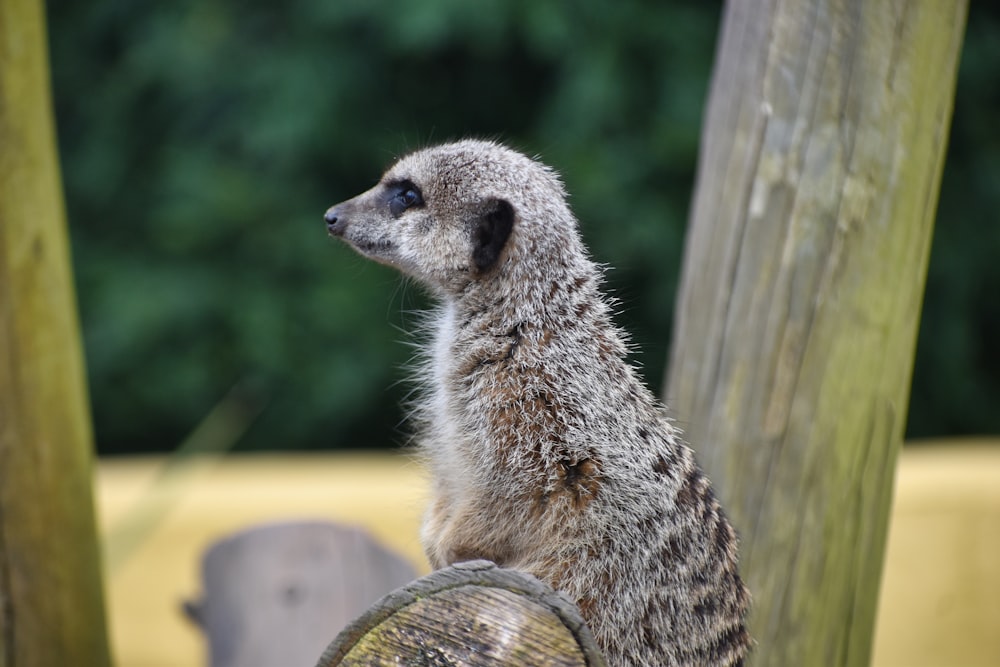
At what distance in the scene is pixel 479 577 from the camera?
1319 mm

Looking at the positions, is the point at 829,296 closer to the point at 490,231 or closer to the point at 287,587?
the point at 490,231

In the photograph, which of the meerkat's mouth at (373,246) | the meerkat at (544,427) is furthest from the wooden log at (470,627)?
the meerkat's mouth at (373,246)

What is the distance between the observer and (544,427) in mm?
1682

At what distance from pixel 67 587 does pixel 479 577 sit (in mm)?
1409

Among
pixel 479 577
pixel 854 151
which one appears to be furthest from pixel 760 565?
pixel 479 577

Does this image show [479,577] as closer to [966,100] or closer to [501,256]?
[501,256]

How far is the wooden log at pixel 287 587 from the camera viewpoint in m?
2.60

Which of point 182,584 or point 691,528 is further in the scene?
point 182,584

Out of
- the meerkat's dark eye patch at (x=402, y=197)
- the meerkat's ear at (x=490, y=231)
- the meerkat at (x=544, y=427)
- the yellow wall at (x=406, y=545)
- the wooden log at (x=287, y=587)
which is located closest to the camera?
the meerkat at (x=544, y=427)

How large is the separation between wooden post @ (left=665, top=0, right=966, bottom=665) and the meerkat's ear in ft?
2.25

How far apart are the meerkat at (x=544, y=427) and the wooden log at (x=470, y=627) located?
272 millimetres

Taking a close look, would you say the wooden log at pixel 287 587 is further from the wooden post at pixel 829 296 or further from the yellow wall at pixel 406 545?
the wooden post at pixel 829 296

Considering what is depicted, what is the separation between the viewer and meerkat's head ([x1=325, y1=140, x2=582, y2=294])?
180 centimetres

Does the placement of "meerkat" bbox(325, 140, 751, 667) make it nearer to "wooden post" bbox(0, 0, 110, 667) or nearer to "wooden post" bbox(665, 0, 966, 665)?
"wooden post" bbox(665, 0, 966, 665)
